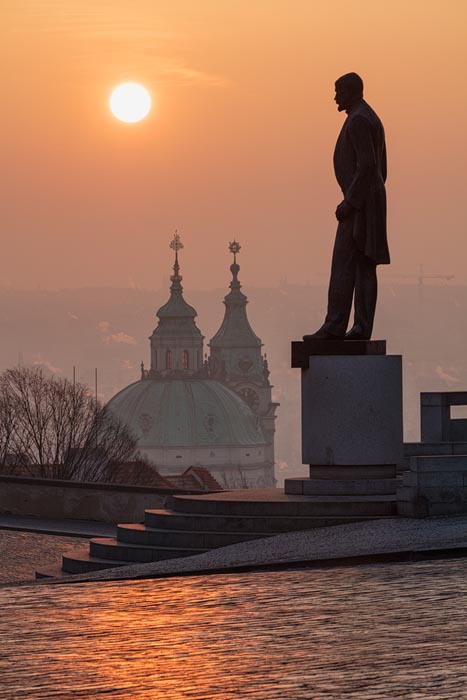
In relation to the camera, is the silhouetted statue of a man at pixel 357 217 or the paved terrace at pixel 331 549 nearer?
the paved terrace at pixel 331 549

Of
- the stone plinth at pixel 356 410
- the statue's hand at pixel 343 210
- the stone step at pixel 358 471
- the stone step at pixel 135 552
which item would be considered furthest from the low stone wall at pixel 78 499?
the stone step at pixel 135 552

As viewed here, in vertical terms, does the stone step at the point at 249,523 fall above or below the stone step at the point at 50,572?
above

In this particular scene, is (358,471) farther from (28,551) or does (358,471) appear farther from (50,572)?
(28,551)

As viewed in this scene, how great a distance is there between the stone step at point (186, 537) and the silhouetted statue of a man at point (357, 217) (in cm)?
342

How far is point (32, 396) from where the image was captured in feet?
285

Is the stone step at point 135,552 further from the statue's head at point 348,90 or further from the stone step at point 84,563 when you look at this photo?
the statue's head at point 348,90

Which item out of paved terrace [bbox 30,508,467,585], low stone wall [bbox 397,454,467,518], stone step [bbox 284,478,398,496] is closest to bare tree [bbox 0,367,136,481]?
stone step [bbox 284,478,398,496]

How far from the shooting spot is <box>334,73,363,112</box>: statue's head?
68.9 ft

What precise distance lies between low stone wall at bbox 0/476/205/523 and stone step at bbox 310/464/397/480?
482cm

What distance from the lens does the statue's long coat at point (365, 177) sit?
2052 cm

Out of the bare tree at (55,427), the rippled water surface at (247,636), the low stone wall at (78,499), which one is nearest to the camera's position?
the rippled water surface at (247,636)

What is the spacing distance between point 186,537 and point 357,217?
4.76 metres

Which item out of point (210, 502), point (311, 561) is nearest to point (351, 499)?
point (210, 502)

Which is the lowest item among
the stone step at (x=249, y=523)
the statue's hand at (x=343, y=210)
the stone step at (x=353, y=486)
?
the stone step at (x=249, y=523)
